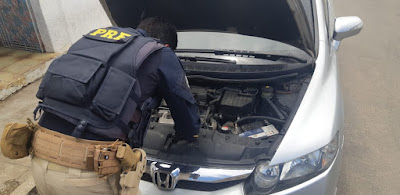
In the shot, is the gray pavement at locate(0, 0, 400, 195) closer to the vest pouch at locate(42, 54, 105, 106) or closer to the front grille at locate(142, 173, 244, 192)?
the front grille at locate(142, 173, 244, 192)

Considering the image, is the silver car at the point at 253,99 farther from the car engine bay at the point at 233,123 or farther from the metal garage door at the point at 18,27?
the metal garage door at the point at 18,27

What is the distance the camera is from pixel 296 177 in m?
1.71

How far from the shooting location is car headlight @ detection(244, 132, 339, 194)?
1.70 metres

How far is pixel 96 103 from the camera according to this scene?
1499mm

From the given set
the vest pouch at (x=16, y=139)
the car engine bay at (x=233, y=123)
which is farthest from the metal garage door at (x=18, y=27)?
the vest pouch at (x=16, y=139)

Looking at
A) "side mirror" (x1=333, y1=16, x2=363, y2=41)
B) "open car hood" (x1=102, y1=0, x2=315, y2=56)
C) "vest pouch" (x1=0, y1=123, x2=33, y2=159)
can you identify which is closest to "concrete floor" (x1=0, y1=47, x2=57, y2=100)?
"open car hood" (x1=102, y1=0, x2=315, y2=56)

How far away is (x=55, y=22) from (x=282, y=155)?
4363mm

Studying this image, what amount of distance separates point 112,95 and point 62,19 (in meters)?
4.08

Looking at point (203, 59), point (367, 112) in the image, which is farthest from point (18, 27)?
point (367, 112)

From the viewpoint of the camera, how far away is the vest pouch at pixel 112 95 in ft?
4.95

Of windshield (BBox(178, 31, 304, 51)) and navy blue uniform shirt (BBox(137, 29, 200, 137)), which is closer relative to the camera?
navy blue uniform shirt (BBox(137, 29, 200, 137))

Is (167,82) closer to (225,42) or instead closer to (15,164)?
(225,42)

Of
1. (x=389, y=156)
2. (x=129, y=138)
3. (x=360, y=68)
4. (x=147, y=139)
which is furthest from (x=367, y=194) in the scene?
(x=360, y=68)

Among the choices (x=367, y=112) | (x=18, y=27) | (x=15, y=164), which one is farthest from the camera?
(x=18, y=27)
